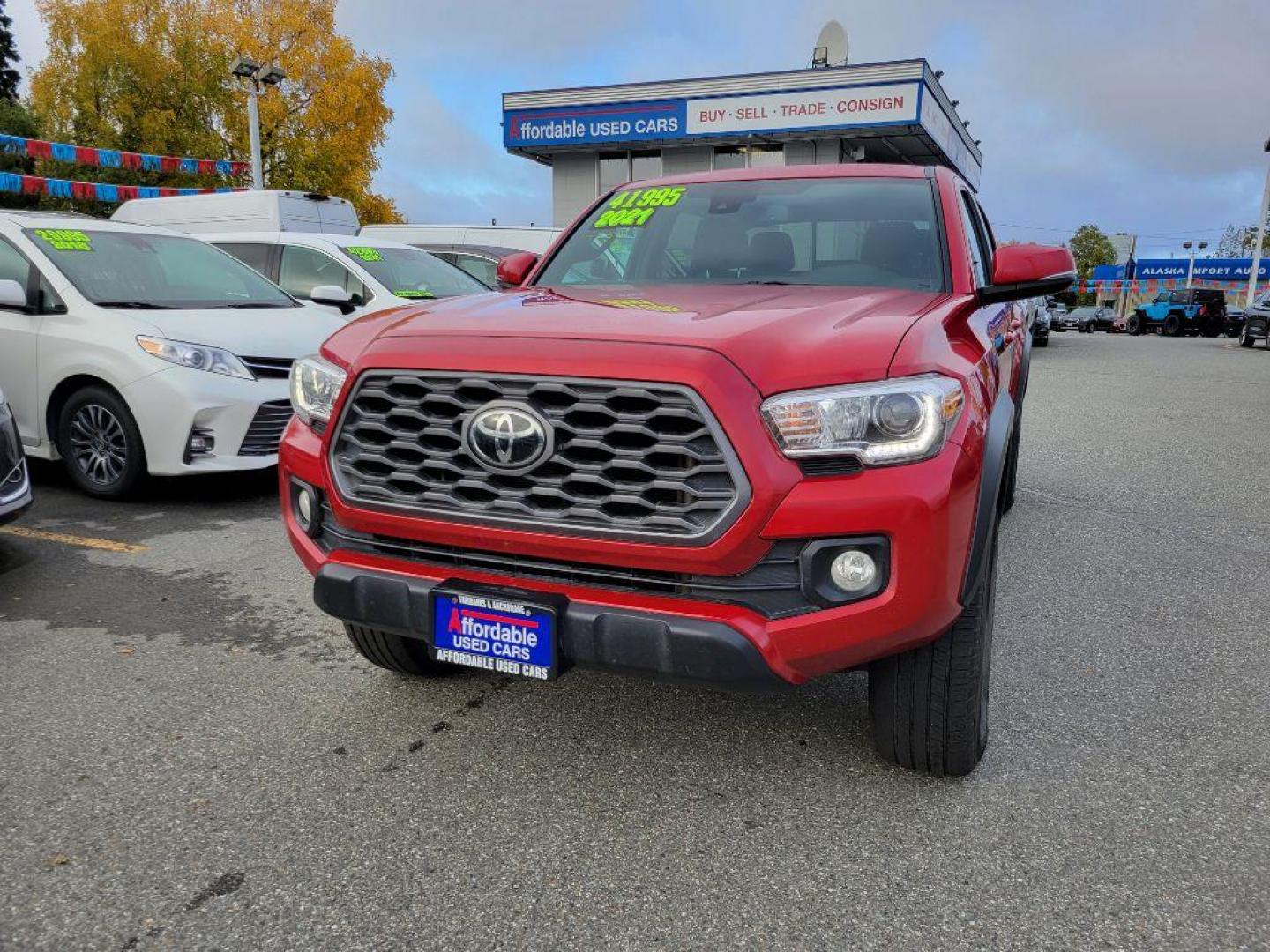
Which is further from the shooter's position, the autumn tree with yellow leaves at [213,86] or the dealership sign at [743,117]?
the autumn tree with yellow leaves at [213,86]

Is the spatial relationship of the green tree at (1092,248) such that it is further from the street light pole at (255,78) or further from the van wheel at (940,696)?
the van wheel at (940,696)

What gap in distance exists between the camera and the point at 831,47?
2420cm

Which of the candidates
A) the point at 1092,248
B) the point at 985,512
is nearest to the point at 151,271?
the point at 985,512

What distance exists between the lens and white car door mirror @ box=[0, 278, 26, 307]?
5238mm

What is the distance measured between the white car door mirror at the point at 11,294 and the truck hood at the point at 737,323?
12.1 ft

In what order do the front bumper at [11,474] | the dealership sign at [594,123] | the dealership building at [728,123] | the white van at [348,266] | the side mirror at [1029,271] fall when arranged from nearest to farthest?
the side mirror at [1029,271] → the front bumper at [11,474] → the white van at [348,266] → the dealership building at [728,123] → the dealership sign at [594,123]

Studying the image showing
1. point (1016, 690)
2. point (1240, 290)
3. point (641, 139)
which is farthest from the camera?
point (1240, 290)

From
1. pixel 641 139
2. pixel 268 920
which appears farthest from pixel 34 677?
pixel 641 139

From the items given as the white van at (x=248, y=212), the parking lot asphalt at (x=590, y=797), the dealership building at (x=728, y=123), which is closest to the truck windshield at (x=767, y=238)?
the parking lot asphalt at (x=590, y=797)

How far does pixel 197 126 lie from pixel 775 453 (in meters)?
31.3

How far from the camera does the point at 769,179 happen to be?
12.5ft

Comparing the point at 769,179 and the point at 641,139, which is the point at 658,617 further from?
the point at 641,139

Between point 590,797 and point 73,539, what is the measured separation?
12.1ft

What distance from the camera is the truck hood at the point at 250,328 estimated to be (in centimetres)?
550
